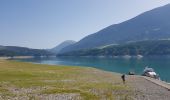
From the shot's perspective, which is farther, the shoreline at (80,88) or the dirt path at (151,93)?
the shoreline at (80,88)

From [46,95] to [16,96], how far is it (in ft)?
15.2

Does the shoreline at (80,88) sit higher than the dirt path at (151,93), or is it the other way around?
the shoreline at (80,88)

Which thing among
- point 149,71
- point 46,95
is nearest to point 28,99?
point 46,95

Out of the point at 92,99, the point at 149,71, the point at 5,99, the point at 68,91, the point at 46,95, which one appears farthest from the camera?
the point at 149,71

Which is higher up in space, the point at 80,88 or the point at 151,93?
the point at 80,88

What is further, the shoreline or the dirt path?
the shoreline

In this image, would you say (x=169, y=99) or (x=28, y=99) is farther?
(x=169, y=99)

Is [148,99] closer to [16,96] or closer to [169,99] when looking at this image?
[169,99]

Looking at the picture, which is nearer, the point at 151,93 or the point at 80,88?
the point at 151,93

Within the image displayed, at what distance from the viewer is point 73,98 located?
152 feet

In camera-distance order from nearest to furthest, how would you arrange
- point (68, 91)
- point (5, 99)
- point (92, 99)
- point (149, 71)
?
point (5, 99)
point (92, 99)
point (68, 91)
point (149, 71)

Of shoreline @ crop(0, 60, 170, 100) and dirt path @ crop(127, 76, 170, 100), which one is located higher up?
shoreline @ crop(0, 60, 170, 100)

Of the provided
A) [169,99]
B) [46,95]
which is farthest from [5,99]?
[169,99]

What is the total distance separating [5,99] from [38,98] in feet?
15.3
